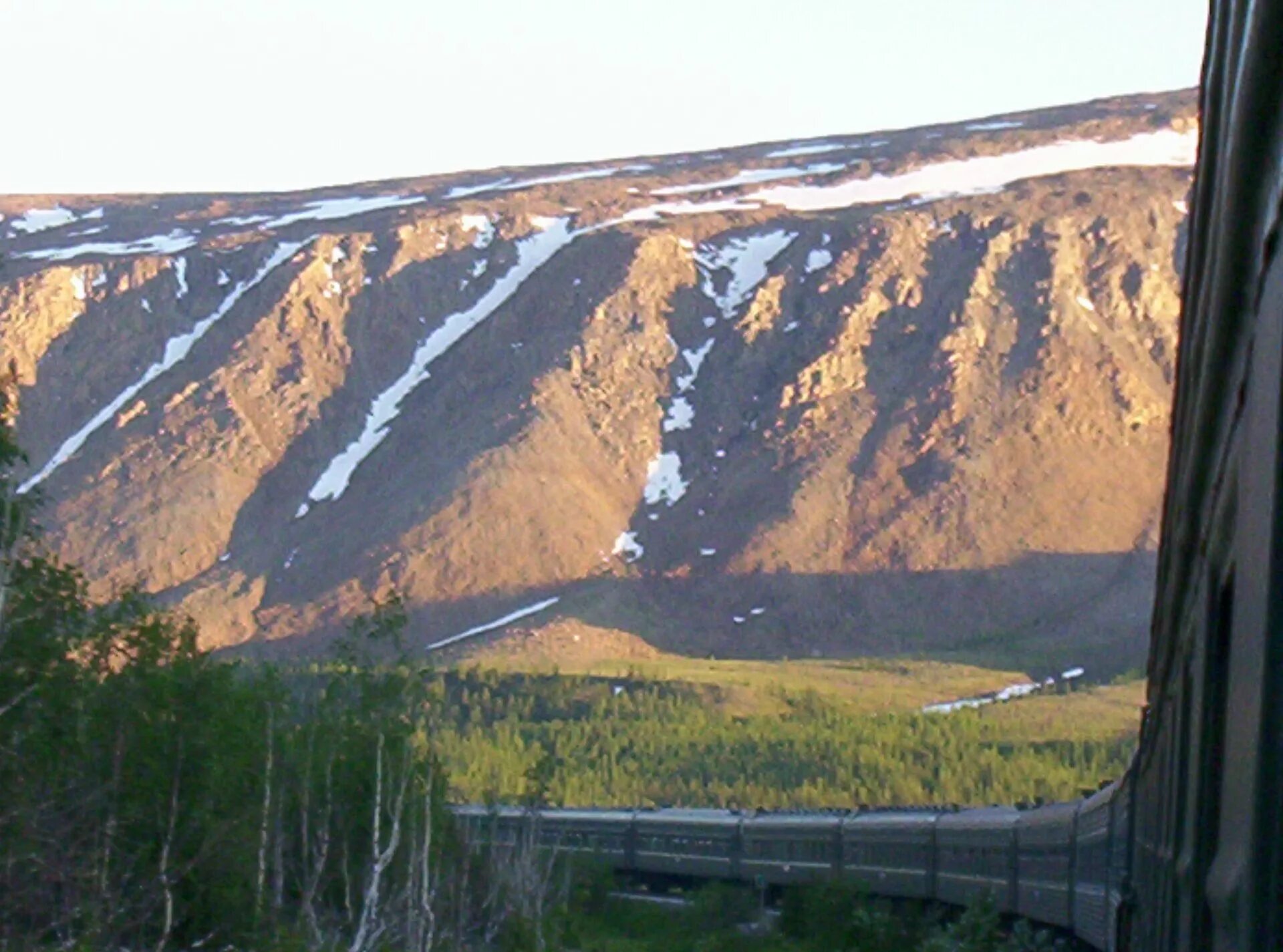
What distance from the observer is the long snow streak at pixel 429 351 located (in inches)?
4796

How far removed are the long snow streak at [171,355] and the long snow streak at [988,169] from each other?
33775mm

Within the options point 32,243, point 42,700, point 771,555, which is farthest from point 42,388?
point 42,700

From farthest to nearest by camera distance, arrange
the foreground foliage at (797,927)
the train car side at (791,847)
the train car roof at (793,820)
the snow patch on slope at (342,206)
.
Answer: the snow patch on slope at (342,206), the train car roof at (793,820), the train car side at (791,847), the foreground foliage at (797,927)

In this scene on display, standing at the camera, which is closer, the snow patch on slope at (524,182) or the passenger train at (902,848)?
the passenger train at (902,848)

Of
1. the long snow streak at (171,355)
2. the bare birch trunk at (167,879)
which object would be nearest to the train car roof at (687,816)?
the bare birch trunk at (167,879)

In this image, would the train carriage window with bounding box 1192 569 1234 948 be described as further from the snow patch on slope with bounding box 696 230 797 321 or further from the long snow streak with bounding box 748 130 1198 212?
the long snow streak with bounding box 748 130 1198 212

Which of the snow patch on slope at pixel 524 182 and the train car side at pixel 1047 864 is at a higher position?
the snow patch on slope at pixel 524 182

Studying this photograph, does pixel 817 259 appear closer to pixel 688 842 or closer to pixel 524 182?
pixel 524 182

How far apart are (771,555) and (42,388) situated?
46.6m

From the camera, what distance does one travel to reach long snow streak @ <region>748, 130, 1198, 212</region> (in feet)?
488

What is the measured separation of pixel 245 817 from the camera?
30109 mm

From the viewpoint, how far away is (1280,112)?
8.80 ft

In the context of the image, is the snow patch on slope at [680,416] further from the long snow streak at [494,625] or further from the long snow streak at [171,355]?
the long snow streak at [171,355]

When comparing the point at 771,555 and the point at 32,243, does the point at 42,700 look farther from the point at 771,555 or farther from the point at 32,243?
the point at 32,243
